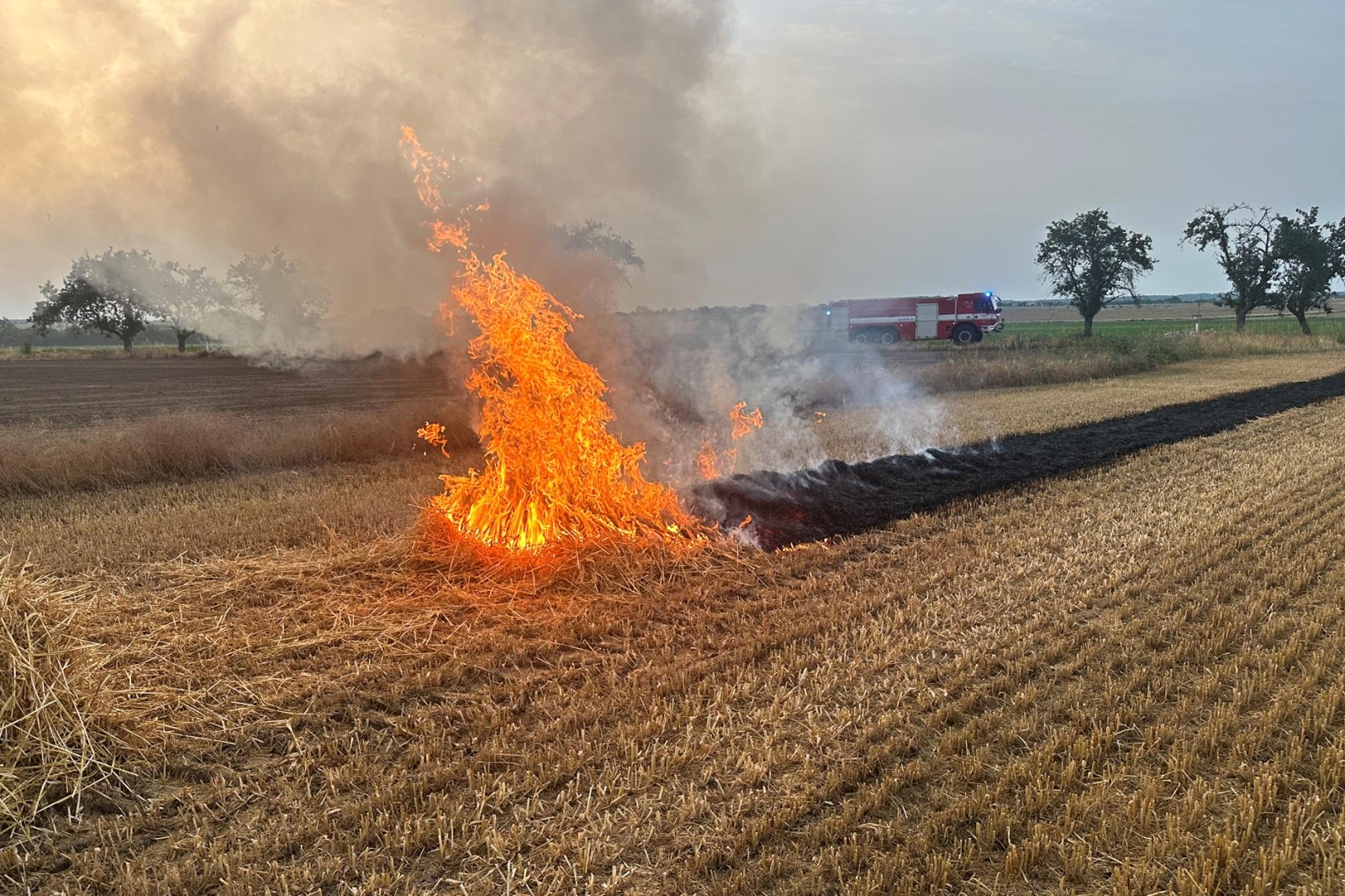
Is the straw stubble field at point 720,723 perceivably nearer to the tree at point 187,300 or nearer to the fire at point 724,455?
the fire at point 724,455

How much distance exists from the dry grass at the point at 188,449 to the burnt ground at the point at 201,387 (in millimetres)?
3084

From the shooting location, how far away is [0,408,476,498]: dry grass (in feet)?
38.0

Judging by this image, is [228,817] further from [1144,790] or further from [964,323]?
[964,323]

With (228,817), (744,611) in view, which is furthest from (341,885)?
(744,611)

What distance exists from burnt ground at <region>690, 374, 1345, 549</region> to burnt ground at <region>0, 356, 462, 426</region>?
956cm

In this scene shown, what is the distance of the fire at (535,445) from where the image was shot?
7.75 metres

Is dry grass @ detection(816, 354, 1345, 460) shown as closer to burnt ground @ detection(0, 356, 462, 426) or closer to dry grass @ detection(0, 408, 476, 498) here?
dry grass @ detection(0, 408, 476, 498)

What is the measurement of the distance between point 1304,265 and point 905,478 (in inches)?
2247

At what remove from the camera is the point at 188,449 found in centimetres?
1267

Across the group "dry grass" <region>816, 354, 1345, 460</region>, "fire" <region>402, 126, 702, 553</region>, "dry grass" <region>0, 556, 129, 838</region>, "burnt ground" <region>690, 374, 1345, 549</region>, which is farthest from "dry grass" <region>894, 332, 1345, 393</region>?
"dry grass" <region>0, 556, 129, 838</region>

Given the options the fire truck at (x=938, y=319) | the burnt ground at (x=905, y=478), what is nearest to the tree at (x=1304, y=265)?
the fire truck at (x=938, y=319)

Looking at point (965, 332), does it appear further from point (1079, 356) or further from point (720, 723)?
point (720, 723)

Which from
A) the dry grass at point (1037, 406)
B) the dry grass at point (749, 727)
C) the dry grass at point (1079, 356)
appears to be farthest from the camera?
the dry grass at point (1079, 356)

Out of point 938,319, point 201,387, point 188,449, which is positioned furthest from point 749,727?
point 938,319
